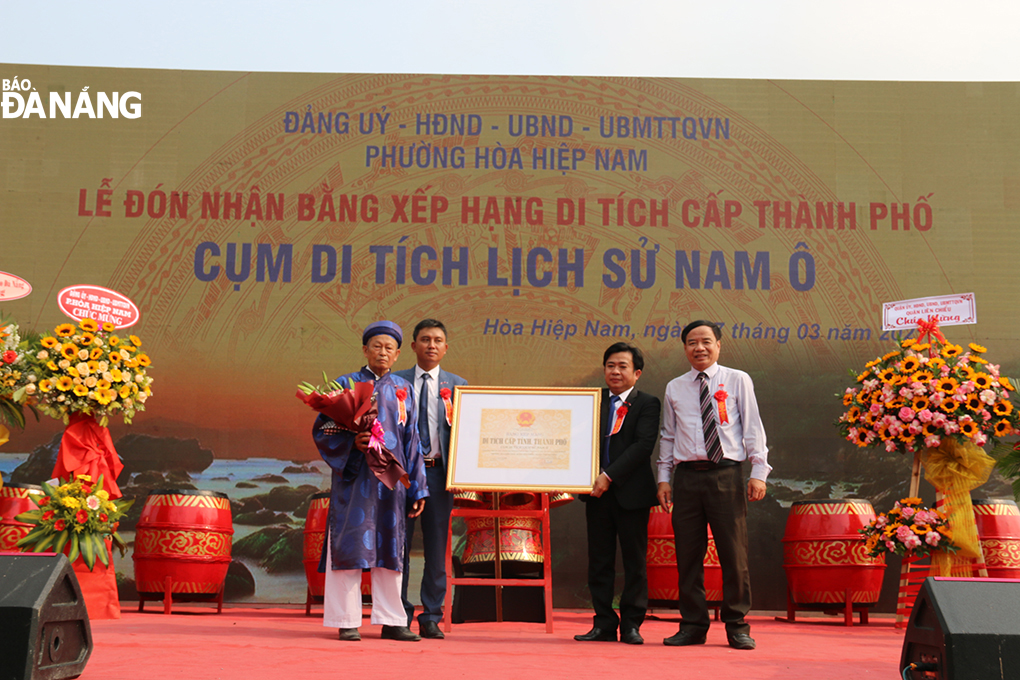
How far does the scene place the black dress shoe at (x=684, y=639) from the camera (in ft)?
12.7

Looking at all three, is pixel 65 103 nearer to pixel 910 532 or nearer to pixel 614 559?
pixel 614 559

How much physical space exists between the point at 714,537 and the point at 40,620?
2.66m

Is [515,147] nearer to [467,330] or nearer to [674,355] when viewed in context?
[467,330]

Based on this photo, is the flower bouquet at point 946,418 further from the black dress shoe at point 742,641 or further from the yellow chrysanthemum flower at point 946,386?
the black dress shoe at point 742,641

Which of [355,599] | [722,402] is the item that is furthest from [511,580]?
[722,402]

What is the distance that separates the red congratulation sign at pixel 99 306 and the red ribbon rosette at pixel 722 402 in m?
3.53

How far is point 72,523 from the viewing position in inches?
181

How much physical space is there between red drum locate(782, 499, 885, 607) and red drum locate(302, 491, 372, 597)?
2.54 metres

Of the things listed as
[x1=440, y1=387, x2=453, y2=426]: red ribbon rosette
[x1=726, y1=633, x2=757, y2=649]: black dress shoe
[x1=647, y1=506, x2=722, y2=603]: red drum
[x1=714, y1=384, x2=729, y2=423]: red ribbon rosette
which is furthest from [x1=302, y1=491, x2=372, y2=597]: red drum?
[x1=714, y1=384, x2=729, y2=423]: red ribbon rosette

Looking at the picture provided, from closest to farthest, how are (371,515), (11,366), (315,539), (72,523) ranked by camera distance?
(371,515) → (72,523) → (11,366) → (315,539)

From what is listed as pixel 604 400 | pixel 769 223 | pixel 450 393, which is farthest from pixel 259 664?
pixel 769 223

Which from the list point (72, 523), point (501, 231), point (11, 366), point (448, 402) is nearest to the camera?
point (448, 402)

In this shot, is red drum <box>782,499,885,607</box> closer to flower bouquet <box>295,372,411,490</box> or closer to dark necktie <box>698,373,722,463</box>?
dark necktie <box>698,373,722,463</box>

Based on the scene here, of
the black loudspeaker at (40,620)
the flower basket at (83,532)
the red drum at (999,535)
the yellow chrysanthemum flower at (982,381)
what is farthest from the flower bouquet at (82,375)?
the red drum at (999,535)
